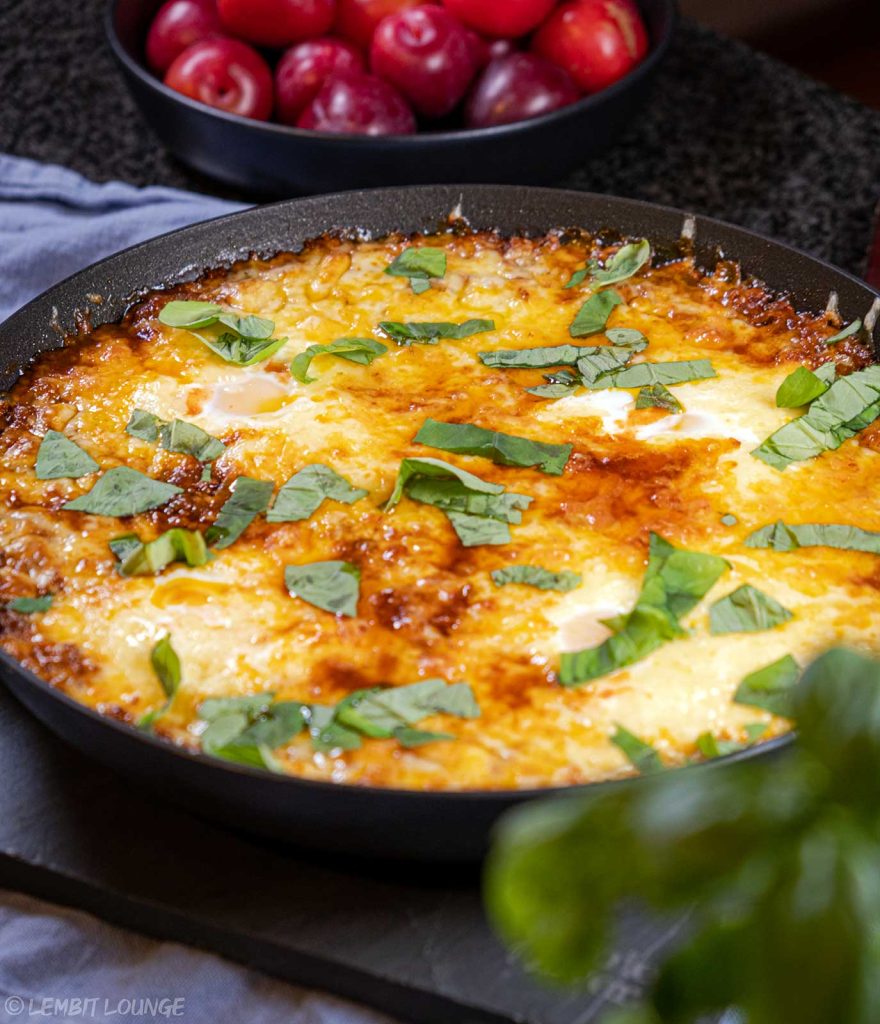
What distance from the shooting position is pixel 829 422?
1.97 m

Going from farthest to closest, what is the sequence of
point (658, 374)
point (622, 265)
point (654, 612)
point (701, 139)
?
point (701, 139) → point (622, 265) → point (658, 374) → point (654, 612)

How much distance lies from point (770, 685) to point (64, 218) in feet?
6.86

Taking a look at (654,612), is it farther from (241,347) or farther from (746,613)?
(241,347)

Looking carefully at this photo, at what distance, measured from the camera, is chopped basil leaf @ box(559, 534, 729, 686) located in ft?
5.16

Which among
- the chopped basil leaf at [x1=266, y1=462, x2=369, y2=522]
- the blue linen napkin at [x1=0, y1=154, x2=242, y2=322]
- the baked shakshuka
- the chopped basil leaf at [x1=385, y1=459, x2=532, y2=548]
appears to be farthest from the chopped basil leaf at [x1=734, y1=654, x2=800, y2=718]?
the blue linen napkin at [x1=0, y1=154, x2=242, y2=322]

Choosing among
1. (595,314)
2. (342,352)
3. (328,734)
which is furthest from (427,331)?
(328,734)

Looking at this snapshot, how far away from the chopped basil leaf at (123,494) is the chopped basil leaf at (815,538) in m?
0.87

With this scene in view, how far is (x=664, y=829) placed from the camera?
65 centimetres

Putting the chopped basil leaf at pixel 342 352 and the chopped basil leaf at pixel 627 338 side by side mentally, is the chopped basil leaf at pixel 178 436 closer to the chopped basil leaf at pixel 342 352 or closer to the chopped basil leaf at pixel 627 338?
the chopped basil leaf at pixel 342 352

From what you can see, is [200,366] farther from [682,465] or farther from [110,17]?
[110,17]

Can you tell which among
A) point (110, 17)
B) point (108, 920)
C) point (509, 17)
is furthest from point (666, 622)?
point (110, 17)

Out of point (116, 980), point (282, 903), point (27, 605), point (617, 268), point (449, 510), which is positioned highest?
point (617, 268)

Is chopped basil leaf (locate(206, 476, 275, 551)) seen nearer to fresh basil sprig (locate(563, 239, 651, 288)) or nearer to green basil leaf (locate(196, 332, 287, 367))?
green basil leaf (locate(196, 332, 287, 367))

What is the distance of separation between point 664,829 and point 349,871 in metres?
0.97
